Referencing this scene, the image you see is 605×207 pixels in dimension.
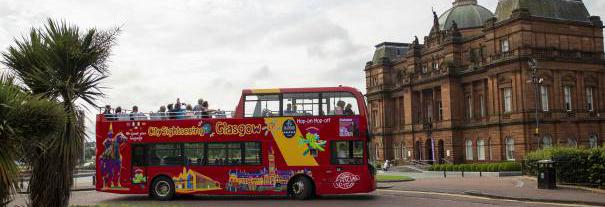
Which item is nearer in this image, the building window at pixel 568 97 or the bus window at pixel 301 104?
the bus window at pixel 301 104

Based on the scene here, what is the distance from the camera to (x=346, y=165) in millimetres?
20859

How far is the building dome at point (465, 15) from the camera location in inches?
2547

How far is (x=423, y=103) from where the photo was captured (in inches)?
2618

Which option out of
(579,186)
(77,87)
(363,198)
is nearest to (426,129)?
(579,186)

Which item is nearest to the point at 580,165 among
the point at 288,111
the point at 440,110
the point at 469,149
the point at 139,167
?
the point at 288,111

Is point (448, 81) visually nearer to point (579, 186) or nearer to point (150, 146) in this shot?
point (579, 186)

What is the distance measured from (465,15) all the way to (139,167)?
5102 centimetres

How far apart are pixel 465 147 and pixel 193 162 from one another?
145ft

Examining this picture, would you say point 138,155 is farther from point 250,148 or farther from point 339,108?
point 339,108

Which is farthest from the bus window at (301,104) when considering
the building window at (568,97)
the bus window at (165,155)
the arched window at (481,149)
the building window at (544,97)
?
the arched window at (481,149)

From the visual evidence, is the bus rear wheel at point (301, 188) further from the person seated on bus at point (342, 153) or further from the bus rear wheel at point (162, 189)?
the bus rear wheel at point (162, 189)

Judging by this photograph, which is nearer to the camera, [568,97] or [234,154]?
[234,154]

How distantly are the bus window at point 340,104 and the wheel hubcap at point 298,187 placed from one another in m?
2.66

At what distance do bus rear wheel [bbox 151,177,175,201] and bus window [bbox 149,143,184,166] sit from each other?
605 mm
